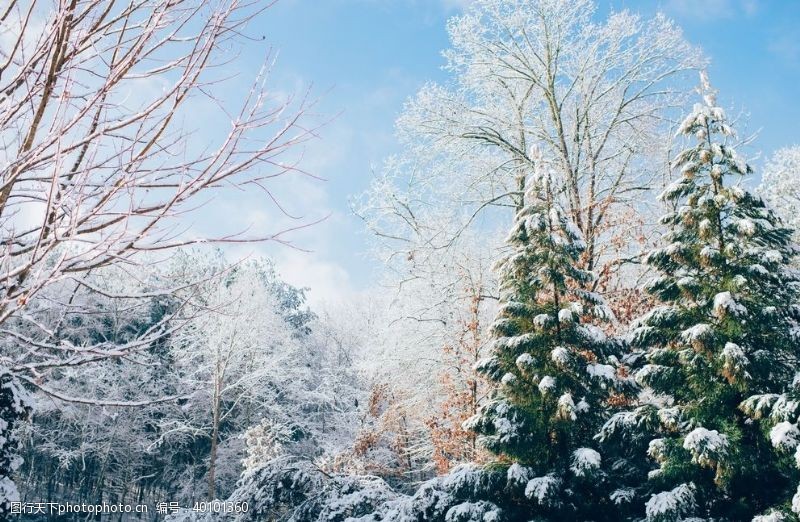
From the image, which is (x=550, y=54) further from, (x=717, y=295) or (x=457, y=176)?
(x=717, y=295)

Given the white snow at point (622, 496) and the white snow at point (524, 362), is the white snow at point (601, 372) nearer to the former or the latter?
the white snow at point (524, 362)

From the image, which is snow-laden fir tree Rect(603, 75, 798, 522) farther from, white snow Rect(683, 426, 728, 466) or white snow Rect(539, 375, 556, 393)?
white snow Rect(539, 375, 556, 393)

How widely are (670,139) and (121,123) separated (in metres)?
11.2

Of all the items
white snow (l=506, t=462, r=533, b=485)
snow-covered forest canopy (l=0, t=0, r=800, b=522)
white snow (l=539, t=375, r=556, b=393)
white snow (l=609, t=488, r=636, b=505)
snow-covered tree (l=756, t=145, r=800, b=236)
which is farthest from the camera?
snow-covered tree (l=756, t=145, r=800, b=236)

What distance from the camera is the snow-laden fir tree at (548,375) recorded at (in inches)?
290

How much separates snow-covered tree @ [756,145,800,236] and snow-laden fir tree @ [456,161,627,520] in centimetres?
1272

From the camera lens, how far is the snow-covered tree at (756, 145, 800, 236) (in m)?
18.1

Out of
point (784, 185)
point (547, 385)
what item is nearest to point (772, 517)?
point (547, 385)

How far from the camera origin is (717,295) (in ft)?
23.7

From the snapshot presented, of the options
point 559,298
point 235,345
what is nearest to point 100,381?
point 235,345

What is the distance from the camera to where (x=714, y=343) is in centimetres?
725

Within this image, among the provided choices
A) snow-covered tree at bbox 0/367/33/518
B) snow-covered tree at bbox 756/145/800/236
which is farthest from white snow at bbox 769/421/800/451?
snow-covered tree at bbox 756/145/800/236

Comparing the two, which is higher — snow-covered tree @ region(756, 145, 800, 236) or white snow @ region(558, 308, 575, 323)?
snow-covered tree @ region(756, 145, 800, 236)

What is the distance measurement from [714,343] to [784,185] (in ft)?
47.4
